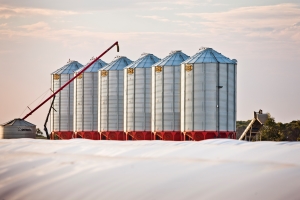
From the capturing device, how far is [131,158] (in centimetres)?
1758

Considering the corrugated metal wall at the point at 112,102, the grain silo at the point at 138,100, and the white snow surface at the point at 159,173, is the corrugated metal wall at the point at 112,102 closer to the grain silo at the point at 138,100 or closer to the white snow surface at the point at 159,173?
the grain silo at the point at 138,100

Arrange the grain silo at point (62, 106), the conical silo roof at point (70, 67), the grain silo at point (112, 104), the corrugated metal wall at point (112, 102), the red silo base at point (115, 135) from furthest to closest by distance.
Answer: the conical silo roof at point (70, 67) → the grain silo at point (62, 106) → the corrugated metal wall at point (112, 102) → the grain silo at point (112, 104) → the red silo base at point (115, 135)

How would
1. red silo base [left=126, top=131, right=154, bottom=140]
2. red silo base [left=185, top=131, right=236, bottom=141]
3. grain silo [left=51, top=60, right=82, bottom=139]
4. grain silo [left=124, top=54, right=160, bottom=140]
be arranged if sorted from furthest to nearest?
grain silo [left=51, top=60, right=82, bottom=139], grain silo [left=124, top=54, right=160, bottom=140], red silo base [left=126, top=131, right=154, bottom=140], red silo base [left=185, top=131, right=236, bottom=141]

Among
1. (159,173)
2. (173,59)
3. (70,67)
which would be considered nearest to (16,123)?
(70,67)

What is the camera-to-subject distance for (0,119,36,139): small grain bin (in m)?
86.2

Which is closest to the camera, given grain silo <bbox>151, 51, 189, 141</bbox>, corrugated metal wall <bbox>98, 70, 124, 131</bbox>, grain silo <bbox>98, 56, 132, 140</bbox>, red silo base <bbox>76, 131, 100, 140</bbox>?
grain silo <bbox>151, 51, 189, 141</bbox>

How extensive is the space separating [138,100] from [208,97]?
1195 centimetres

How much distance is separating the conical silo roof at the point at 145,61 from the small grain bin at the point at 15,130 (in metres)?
14.9

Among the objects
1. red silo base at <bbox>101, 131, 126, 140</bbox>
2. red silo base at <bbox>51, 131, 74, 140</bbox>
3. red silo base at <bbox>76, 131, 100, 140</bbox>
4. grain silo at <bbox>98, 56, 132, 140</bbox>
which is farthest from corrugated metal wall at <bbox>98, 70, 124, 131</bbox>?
red silo base at <bbox>51, 131, 74, 140</bbox>

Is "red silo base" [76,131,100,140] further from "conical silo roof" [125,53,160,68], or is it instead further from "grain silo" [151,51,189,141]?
"grain silo" [151,51,189,141]

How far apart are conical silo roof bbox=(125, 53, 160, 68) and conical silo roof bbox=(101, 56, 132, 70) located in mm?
4740

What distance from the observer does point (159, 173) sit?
14.6 m

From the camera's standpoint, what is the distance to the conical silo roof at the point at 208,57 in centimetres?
7300

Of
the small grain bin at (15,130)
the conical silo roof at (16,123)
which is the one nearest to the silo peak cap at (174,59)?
the small grain bin at (15,130)
